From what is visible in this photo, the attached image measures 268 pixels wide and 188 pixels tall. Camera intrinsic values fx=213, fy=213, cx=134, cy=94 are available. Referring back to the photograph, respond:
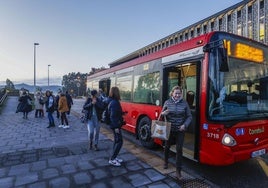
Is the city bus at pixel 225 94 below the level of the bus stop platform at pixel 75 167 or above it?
above

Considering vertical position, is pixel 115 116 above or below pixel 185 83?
below

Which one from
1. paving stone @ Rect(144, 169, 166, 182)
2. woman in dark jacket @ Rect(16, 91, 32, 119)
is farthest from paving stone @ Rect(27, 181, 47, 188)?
woman in dark jacket @ Rect(16, 91, 32, 119)

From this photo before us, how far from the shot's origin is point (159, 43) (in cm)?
5128

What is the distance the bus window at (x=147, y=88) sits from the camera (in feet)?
20.2

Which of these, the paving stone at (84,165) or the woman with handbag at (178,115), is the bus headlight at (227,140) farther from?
the paving stone at (84,165)

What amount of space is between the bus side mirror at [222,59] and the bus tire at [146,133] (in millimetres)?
2947

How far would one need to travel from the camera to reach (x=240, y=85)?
4.50m

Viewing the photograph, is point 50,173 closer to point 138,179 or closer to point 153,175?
point 138,179

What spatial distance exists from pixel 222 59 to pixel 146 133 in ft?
11.0

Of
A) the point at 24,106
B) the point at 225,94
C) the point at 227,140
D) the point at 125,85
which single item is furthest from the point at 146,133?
the point at 24,106

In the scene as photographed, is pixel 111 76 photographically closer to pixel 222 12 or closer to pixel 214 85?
pixel 214 85

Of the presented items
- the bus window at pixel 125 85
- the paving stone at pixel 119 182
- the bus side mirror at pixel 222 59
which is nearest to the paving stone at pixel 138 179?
the paving stone at pixel 119 182

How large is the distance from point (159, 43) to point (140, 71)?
4595 cm

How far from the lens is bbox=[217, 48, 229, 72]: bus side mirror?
3879mm
